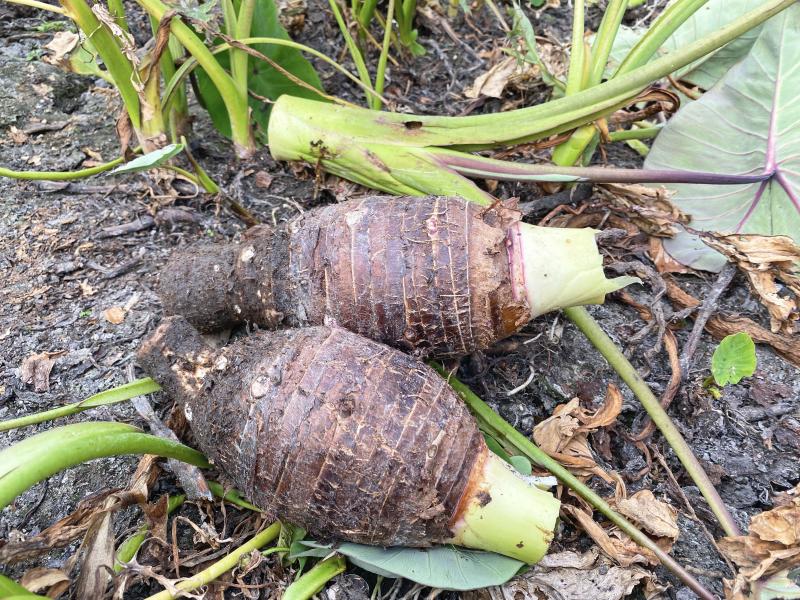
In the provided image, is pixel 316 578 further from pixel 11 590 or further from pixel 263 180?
pixel 263 180

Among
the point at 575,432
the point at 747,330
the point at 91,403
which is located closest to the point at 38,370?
the point at 91,403

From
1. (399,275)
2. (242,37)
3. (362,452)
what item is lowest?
(362,452)

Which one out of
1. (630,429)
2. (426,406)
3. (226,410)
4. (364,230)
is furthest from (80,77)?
(630,429)

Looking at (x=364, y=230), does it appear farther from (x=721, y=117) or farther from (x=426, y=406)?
(x=721, y=117)

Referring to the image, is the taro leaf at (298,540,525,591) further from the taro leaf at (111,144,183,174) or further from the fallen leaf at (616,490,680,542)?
the taro leaf at (111,144,183,174)

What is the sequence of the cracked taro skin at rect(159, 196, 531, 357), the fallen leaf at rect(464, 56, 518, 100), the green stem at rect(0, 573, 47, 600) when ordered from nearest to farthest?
the green stem at rect(0, 573, 47, 600) < the cracked taro skin at rect(159, 196, 531, 357) < the fallen leaf at rect(464, 56, 518, 100)

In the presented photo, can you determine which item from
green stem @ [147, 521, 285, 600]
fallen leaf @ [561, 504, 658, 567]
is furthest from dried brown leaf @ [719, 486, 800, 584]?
green stem @ [147, 521, 285, 600]

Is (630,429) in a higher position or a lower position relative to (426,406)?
lower
